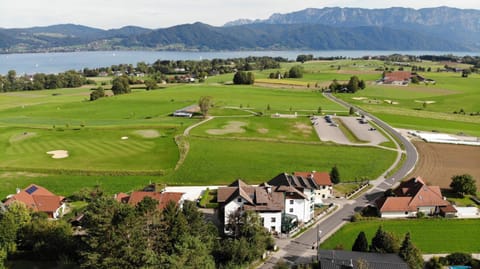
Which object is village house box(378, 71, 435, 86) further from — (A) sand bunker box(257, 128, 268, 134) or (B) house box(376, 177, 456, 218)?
(B) house box(376, 177, 456, 218)

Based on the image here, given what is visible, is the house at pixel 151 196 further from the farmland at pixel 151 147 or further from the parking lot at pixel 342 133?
the parking lot at pixel 342 133

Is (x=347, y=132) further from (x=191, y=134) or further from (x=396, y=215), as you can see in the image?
(x=396, y=215)

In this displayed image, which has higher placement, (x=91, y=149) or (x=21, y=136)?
(x=21, y=136)

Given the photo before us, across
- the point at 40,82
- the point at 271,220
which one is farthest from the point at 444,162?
the point at 40,82

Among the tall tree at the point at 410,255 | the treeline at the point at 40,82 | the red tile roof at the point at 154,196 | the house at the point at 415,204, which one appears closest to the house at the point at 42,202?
the red tile roof at the point at 154,196

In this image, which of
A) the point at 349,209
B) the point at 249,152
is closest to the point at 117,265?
the point at 349,209

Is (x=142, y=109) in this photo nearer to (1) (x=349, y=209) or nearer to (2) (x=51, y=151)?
(2) (x=51, y=151)
